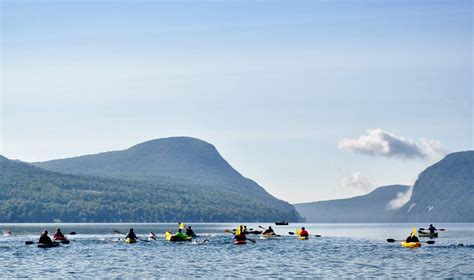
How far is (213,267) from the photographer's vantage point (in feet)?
257

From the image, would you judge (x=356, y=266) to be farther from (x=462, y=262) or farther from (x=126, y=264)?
(x=126, y=264)

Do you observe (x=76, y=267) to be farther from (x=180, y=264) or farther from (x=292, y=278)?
(x=292, y=278)

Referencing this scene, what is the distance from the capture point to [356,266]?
256ft

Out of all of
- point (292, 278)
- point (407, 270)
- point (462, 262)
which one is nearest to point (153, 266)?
point (292, 278)

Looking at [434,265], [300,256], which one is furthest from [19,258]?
[434,265]

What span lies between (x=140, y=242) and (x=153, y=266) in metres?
46.3

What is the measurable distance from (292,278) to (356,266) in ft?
41.4

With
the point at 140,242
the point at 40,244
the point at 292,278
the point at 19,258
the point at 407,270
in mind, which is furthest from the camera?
the point at 140,242

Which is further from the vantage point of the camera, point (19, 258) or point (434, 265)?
point (19, 258)

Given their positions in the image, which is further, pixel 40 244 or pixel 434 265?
pixel 40 244

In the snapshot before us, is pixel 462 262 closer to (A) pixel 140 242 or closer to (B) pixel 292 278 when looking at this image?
(B) pixel 292 278

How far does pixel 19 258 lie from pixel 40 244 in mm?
16335

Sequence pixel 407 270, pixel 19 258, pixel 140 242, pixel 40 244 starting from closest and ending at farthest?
pixel 407 270
pixel 19 258
pixel 40 244
pixel 140 242

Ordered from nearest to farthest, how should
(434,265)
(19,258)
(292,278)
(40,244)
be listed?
(292,278)
(434,265)
(19,258)
(40,244)
